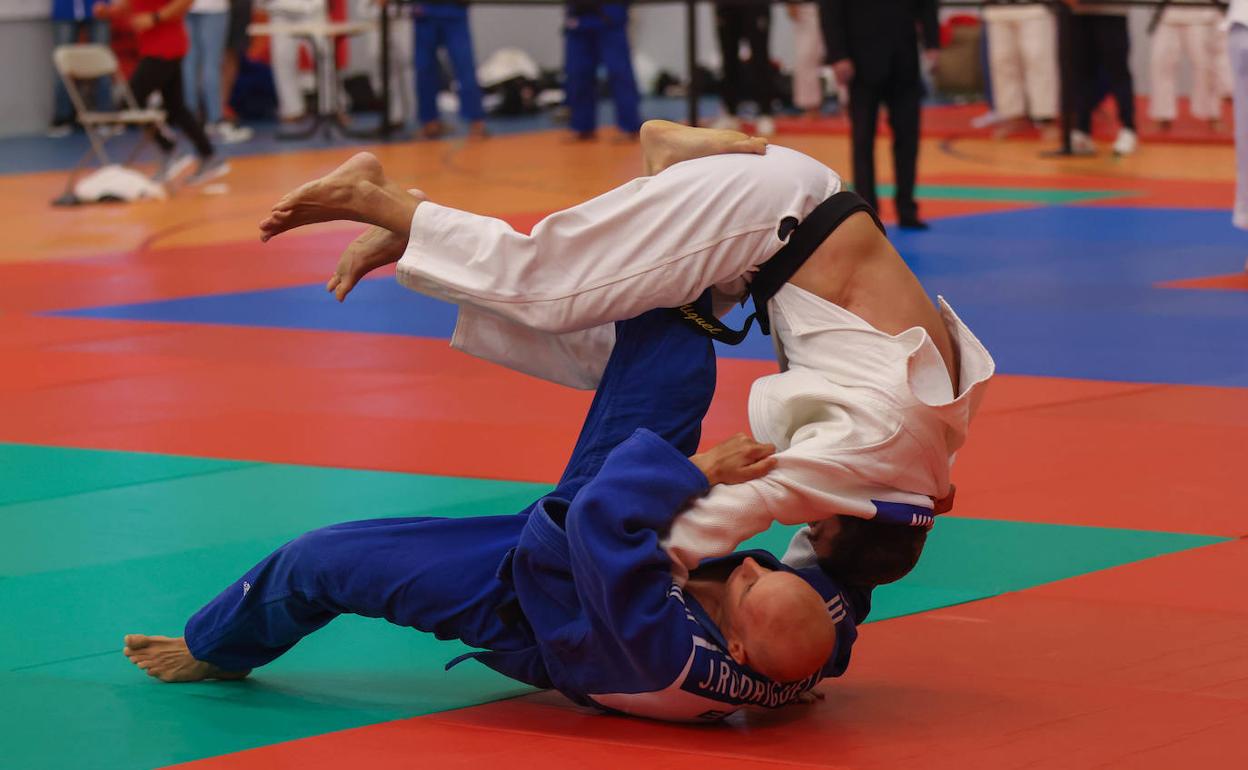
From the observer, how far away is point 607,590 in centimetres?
330

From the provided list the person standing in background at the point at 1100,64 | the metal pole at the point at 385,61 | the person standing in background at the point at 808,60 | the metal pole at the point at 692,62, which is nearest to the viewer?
the metal pole at the point at 692,62

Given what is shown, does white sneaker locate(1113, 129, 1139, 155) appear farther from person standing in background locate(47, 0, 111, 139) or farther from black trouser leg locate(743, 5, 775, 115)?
person standing in background locate(47, 0, 111, 139)

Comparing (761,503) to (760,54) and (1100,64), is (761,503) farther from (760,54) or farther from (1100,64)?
(760,54)

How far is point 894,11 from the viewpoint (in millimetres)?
10898

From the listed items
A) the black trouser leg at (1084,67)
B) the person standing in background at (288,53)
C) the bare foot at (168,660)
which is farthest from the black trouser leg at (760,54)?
the bare foot at (168,660)

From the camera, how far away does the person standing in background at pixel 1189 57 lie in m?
17.3

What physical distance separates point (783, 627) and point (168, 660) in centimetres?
125

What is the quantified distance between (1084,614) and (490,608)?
136cm

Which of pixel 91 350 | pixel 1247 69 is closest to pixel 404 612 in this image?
pixel 91 350

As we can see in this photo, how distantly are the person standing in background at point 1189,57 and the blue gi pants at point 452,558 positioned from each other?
1401cm

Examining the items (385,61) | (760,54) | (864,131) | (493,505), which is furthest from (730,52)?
(493,505)

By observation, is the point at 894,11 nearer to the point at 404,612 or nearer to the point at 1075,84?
the point at 1075,84

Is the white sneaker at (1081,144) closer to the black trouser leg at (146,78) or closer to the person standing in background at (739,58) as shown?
the person standing in background at (739,58)

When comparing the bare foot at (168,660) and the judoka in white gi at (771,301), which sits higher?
the judoka in white gi at (771,301)
